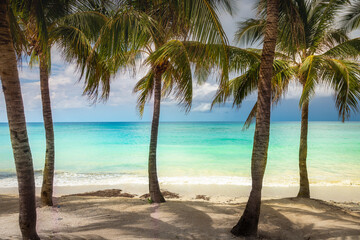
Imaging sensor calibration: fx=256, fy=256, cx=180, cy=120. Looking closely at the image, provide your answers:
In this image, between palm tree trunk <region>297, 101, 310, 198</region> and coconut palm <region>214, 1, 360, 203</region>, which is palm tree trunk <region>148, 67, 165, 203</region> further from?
palm tree trunk <region>297, 101, 310, 198</region>

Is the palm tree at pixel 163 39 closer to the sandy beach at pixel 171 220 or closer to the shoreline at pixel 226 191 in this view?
the sandy beach at pixel 171 220

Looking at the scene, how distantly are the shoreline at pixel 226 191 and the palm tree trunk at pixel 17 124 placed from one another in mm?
6604

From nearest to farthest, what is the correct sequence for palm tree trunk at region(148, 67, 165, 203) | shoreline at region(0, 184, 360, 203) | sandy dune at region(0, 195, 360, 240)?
sandy dune at region(0, 195, 360, 240) < palm tree trunk at region(148, 67, 165, 203) < shoreline at region(0, 184, 360, 203)

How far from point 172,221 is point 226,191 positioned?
19.5ft

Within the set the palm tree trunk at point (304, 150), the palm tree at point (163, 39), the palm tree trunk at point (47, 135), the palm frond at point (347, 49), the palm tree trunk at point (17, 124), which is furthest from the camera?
the palm tree trunk at point (304, 150)

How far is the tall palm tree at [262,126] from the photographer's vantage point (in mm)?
4738

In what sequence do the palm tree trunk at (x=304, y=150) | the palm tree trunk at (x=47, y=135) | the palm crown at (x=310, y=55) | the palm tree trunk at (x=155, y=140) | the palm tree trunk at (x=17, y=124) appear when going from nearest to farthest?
1. the palm tree trunk at (x=17, y=124)
2. the palm crown at (x=310, y=55)
3. the palm tree trunk at (x=47, y=135)
4. the palm tree trunk at (x=155, y=140)
5. the palm tree trunk at (x=304, y=150)

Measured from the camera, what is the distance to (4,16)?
351 centimetres

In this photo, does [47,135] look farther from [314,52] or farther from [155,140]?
[314,52]

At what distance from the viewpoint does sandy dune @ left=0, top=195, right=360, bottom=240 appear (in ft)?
15.4

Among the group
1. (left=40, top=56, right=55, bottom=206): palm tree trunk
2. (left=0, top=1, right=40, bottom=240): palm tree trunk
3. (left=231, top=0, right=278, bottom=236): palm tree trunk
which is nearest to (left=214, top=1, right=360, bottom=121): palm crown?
(left=231, top=0, right=278, bottom=236): palm tree trunk

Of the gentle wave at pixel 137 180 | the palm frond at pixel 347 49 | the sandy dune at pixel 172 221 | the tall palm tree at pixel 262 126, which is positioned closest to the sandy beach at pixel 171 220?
the sandy dune at pixel 172 221

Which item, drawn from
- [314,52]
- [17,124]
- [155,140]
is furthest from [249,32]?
[17,124]

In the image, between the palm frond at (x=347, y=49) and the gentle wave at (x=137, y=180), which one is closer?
the palm frond at (x=347, y=49)
